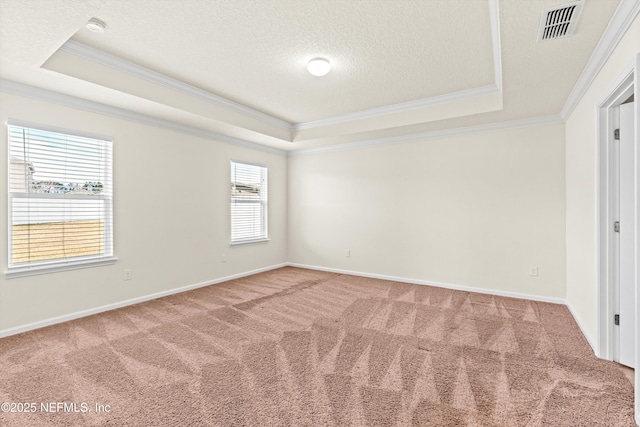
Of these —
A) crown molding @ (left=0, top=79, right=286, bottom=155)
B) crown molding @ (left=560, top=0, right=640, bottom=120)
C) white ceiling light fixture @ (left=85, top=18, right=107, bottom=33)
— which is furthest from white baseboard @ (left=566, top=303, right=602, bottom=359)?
crown molding @ (left=0, top=79, right=286, bottom=155)

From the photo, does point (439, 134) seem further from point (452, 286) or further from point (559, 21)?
point (559, 21)

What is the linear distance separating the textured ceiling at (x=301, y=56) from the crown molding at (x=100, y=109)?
0.11m

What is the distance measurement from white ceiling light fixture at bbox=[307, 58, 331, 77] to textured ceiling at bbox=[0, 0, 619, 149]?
13cm

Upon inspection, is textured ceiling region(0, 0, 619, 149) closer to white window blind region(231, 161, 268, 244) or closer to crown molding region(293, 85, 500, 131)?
crown molding region(293, 85, 500, 131)

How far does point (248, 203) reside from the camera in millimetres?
5543

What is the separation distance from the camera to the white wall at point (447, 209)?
13.0ft

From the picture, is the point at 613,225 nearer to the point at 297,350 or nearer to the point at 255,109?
the point at 297,350

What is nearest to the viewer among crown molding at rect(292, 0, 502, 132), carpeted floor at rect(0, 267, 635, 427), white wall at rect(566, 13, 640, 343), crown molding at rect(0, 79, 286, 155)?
carpeted floor at rect(0, 267, 635, 427)

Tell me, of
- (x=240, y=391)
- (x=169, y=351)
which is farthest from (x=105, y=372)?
(x=240, y=391)

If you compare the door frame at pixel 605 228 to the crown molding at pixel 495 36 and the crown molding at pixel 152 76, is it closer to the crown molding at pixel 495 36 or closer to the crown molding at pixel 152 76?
the crown molding at pixel 495 36

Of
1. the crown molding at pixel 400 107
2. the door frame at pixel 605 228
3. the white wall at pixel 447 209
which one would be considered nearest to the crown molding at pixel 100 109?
the crown molding at pixel 400 107

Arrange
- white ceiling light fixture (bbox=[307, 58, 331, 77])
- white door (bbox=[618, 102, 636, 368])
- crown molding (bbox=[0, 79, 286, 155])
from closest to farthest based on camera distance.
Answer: white door (bbox=[618, 102, 636, 368]), crown molding (bbox=[0, 79, 286, 155]), white ceiling light fixture (bbox=[307, 58, 331, 77])

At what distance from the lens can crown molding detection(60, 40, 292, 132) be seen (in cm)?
278

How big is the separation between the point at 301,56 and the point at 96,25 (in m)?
1.72
